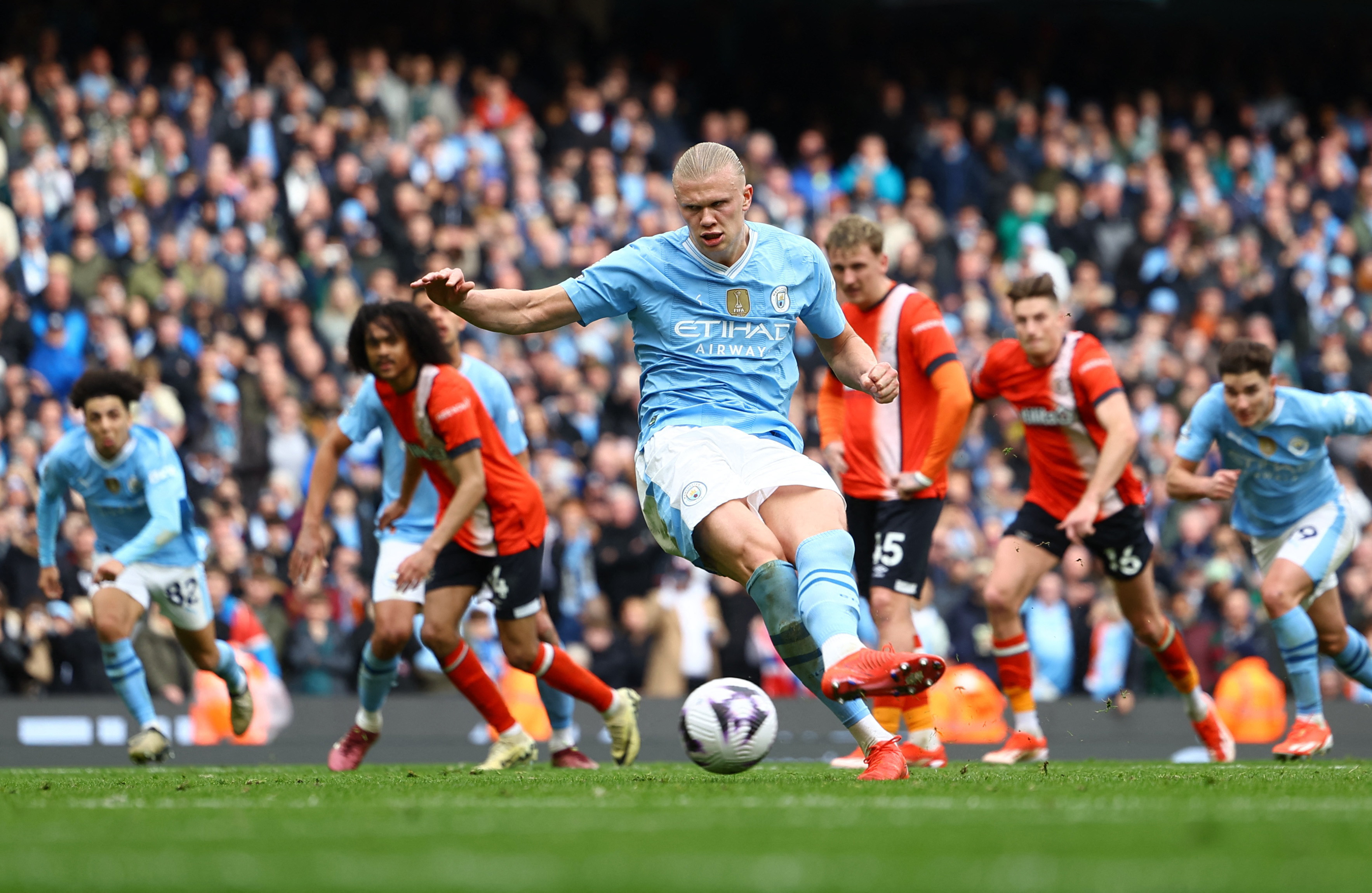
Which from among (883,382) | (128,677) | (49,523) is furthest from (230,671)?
(883,382)

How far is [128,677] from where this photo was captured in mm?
10188

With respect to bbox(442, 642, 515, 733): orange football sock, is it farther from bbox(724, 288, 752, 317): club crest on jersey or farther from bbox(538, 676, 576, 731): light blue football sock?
bbox(724, 288, 752, 317): club crest on jersey

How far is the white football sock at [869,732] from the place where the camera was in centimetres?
660

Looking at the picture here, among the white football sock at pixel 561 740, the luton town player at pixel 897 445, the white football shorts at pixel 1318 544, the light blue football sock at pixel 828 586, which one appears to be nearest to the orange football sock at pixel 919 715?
the luton town player at pixel 897 445

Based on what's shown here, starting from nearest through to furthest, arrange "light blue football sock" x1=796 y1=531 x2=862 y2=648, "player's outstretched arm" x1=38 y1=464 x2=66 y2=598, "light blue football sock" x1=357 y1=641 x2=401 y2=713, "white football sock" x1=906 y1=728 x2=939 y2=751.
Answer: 1. "light blue football sock" x1=796 y1=531 x2=862 y2=648
2. "white football sock" x1=906 y1=728 x2=939 y2=751
3. "light blue football sock" x1=357 y1=641 x2=401 y2=713
4. "player's outstretched arm" x1=38 y1=464 x2=66 y2=598

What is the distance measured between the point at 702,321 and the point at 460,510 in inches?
93.2

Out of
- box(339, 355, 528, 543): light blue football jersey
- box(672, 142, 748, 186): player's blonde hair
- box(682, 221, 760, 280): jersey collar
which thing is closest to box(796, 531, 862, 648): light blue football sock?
box(682, 221, 760, 280): jersey collar

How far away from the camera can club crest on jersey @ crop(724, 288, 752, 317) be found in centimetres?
677

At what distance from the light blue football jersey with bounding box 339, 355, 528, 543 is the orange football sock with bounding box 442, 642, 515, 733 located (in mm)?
839

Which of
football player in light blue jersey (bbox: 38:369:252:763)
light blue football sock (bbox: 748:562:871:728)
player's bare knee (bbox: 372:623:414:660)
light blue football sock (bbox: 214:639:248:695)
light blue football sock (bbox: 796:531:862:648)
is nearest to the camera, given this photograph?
light blue football sock (bbox: 796:531:862:648)

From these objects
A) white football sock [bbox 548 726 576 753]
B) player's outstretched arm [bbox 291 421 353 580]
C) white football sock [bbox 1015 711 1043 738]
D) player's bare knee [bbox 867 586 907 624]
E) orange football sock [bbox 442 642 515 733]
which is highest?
player's outstretched arm [bbox 291 421 353 580]

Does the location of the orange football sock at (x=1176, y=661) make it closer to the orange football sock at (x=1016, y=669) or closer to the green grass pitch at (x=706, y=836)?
the orange football sock at (x=1016, y=669)

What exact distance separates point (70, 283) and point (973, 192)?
34.9 ft

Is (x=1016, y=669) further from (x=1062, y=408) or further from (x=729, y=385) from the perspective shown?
(x=729, y=385)
